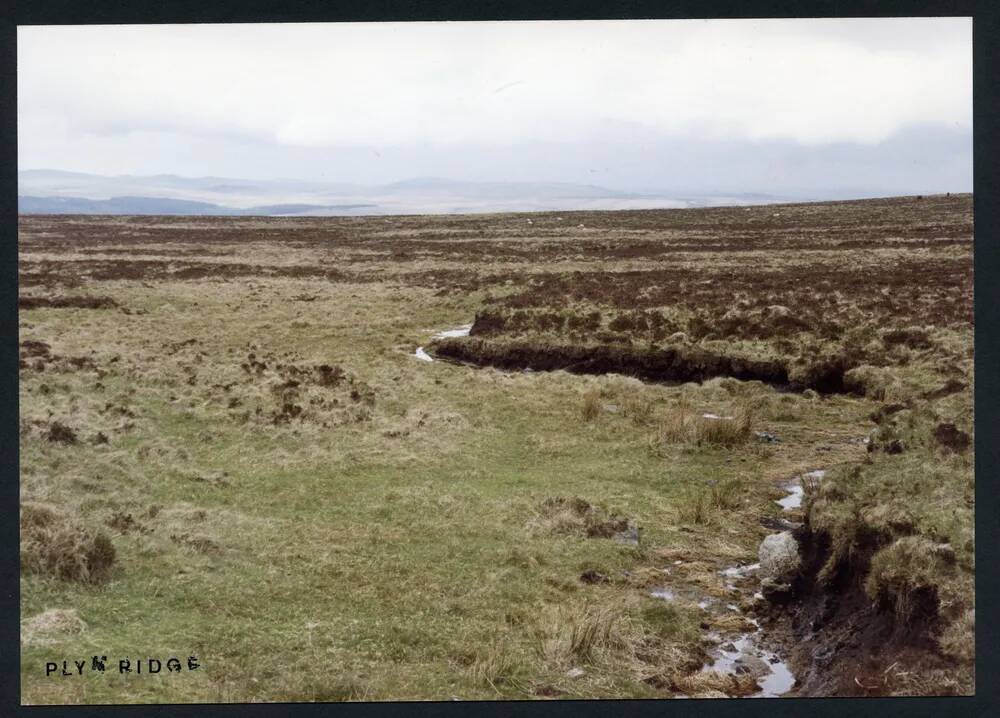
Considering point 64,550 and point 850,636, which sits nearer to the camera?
point 850,636

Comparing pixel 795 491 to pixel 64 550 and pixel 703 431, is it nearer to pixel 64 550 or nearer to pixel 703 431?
pixel 703 431

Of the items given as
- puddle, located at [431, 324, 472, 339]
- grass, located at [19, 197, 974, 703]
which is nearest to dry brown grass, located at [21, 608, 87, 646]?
grass, located at [19, 197, 974, 703]

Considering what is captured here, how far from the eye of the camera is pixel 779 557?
11.5m

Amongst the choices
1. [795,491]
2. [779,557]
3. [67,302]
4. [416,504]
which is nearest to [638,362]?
[795,491]

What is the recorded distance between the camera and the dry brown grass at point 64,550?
10.2m

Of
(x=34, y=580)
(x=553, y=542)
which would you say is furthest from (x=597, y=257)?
(x=34, y=580)

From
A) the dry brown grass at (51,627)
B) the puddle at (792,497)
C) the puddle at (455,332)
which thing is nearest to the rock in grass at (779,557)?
the puddle at (792,497)

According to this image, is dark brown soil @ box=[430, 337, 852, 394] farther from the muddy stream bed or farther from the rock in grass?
the muddy stream bed

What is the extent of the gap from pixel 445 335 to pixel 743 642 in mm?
21366

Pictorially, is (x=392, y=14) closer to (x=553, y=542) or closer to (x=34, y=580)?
(x=553, y=542)

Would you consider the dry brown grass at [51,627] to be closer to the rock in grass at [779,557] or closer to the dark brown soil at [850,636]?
the dark brown soil at [850,636]

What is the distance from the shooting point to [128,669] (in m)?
8.99

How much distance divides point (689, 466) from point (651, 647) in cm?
656

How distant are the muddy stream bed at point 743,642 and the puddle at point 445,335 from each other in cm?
1591
